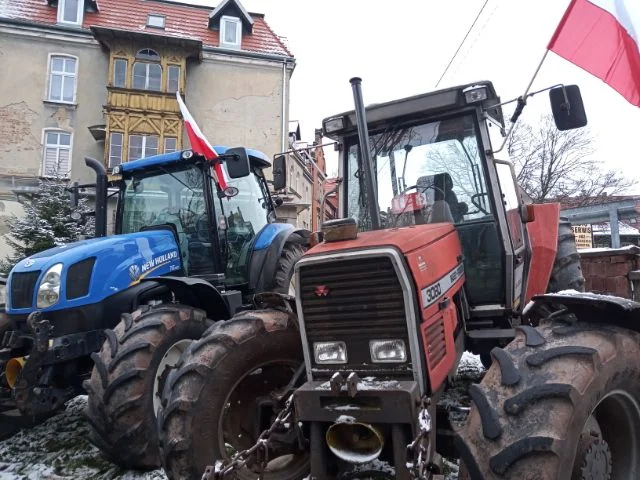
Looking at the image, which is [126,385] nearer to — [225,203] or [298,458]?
[298,458]

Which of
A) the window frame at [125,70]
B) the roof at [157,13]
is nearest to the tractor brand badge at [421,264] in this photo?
the window frame at [125,70]

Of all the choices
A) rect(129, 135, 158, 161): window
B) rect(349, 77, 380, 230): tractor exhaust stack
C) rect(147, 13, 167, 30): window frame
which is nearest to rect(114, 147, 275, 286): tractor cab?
rect(349, 77, 380, 230): tractor exhaust stack

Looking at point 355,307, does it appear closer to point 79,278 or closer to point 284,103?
point 79,278

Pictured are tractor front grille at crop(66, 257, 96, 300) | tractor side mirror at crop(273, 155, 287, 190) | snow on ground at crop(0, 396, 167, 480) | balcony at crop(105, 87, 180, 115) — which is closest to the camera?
snow on ground at crop(0, 396, 167, 480)

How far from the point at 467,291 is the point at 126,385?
2.54 meters

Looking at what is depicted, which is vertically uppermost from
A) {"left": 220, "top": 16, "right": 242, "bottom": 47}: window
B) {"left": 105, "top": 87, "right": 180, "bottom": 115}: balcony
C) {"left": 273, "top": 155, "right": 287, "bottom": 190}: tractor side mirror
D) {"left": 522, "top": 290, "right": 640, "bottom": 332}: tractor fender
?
{"left": 220, "top": 16, "right": 242, "bottom": 47}: window

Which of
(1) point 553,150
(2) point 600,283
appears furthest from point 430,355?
(1) point 553,150

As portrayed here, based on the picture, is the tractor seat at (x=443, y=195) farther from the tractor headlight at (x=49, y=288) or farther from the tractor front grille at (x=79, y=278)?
the tractor headlight at (x=49, y=288)

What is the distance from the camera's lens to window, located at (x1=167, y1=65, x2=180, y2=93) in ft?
64.5

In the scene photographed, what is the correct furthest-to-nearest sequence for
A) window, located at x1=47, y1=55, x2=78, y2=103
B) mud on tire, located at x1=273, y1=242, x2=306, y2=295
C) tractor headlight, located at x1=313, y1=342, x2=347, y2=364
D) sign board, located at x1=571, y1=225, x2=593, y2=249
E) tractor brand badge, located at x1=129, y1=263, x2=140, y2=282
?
window, located at x1=47, y1=55, x2=78, y2=103 < sign board, located at x1=571, y1=225, x2=593, y2=249 < mud on tire, located at x1=273, y1=242, x2=306, y2=295 < tractor brand badge, located at x1=129, y1=263, x2=140, y2=282 < tractor headlight, located at x1=313, y1=342, x2=347, y2=364

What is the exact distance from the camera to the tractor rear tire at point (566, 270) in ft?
15.9

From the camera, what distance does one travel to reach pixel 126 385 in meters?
3.48

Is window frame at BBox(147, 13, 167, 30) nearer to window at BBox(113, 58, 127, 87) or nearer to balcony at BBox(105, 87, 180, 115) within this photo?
window at BBox(113, 58, 127, 87)

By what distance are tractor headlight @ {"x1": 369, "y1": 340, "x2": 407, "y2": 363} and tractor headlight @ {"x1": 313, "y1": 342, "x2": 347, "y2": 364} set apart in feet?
0.51
